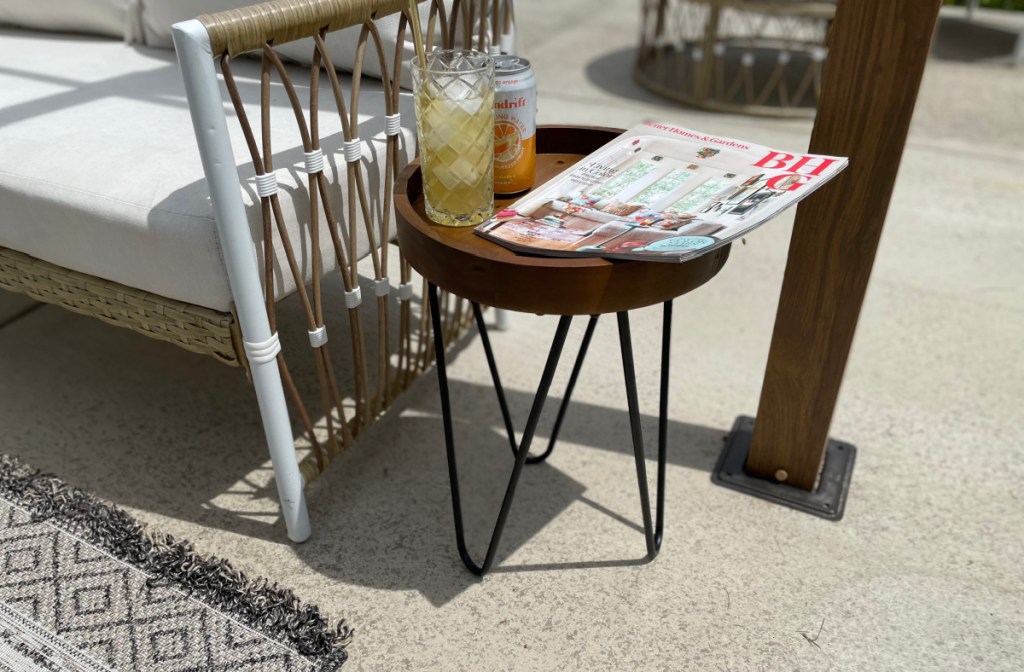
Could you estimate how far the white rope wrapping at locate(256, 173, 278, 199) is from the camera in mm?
1058

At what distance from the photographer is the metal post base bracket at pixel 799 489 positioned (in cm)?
141

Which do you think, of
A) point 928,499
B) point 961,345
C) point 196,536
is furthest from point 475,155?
point 961,345

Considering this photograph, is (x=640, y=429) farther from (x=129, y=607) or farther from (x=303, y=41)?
(x=303, y=41)

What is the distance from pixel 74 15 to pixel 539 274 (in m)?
1.49

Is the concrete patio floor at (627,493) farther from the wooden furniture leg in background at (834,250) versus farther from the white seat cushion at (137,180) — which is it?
the white seat cushion at (137,180)

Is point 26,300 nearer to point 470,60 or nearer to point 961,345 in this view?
point 470,60

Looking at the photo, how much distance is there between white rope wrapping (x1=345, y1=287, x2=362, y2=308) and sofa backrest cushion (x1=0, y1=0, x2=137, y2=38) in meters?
0.97

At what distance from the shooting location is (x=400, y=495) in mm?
1439

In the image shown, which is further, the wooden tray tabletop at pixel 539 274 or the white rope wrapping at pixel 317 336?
the white rope wrapping at pixel 317 336

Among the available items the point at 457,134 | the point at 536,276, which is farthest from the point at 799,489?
the point at 457,134

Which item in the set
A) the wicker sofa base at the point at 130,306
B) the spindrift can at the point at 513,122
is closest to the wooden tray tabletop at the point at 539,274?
the spindrift can at the point at 513,122

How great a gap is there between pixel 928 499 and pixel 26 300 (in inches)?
78.4

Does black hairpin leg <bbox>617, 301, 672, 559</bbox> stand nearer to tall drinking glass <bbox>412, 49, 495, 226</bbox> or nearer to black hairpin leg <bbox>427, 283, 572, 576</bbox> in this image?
black hairpin leg <bbox>427, 283, 572, 576</bbox>

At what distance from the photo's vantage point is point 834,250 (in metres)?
1.23
